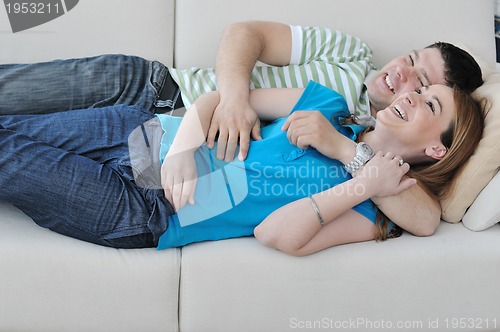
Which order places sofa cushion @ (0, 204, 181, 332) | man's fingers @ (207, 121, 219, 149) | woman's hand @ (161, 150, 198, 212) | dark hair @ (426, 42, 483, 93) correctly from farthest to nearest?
dark hair @ (426, 42, 483, 93) < man's fingers @ (207, 121, 219, 149) < woman's hand @ (161, 150, 198, 212) < sofa cushion @ (0, 204, 181, 332)

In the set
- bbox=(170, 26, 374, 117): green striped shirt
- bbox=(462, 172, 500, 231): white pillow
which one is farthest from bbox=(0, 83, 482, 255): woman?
bbox=(170, 26, 374, 117): green striped shirt

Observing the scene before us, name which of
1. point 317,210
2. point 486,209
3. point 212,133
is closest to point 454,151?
point 486,209

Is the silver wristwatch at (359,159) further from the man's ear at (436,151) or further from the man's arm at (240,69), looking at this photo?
the man's arm at (240,69)

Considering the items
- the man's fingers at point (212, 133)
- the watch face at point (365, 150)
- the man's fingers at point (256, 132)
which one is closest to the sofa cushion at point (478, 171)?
the watch face at point (365, 150)

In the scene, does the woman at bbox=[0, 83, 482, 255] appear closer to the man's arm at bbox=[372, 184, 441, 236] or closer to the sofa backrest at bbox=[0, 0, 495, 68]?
the man's arm at bbox=[372, 184, 441, 236]

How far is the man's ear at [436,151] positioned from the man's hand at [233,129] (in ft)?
1.49

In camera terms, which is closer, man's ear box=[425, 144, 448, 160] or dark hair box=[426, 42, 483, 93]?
man's ear box=[425, 144, 448, 160]

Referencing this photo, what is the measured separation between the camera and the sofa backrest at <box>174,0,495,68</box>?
6.89 ft

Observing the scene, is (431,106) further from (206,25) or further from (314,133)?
(206,25)

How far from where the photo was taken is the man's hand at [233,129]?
165cm

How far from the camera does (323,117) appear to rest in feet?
5.43

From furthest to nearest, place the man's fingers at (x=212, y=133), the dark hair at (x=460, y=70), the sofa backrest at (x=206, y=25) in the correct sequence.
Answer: the sofa backrest at (x=206, y=25) < the dark hair at (x=460, y=70) < the man's fingers at (x=212, y=133)

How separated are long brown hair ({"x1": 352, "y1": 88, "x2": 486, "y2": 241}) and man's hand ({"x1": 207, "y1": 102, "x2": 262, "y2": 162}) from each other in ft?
1.32

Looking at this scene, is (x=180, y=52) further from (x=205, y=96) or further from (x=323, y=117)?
(x=323, y=117)
